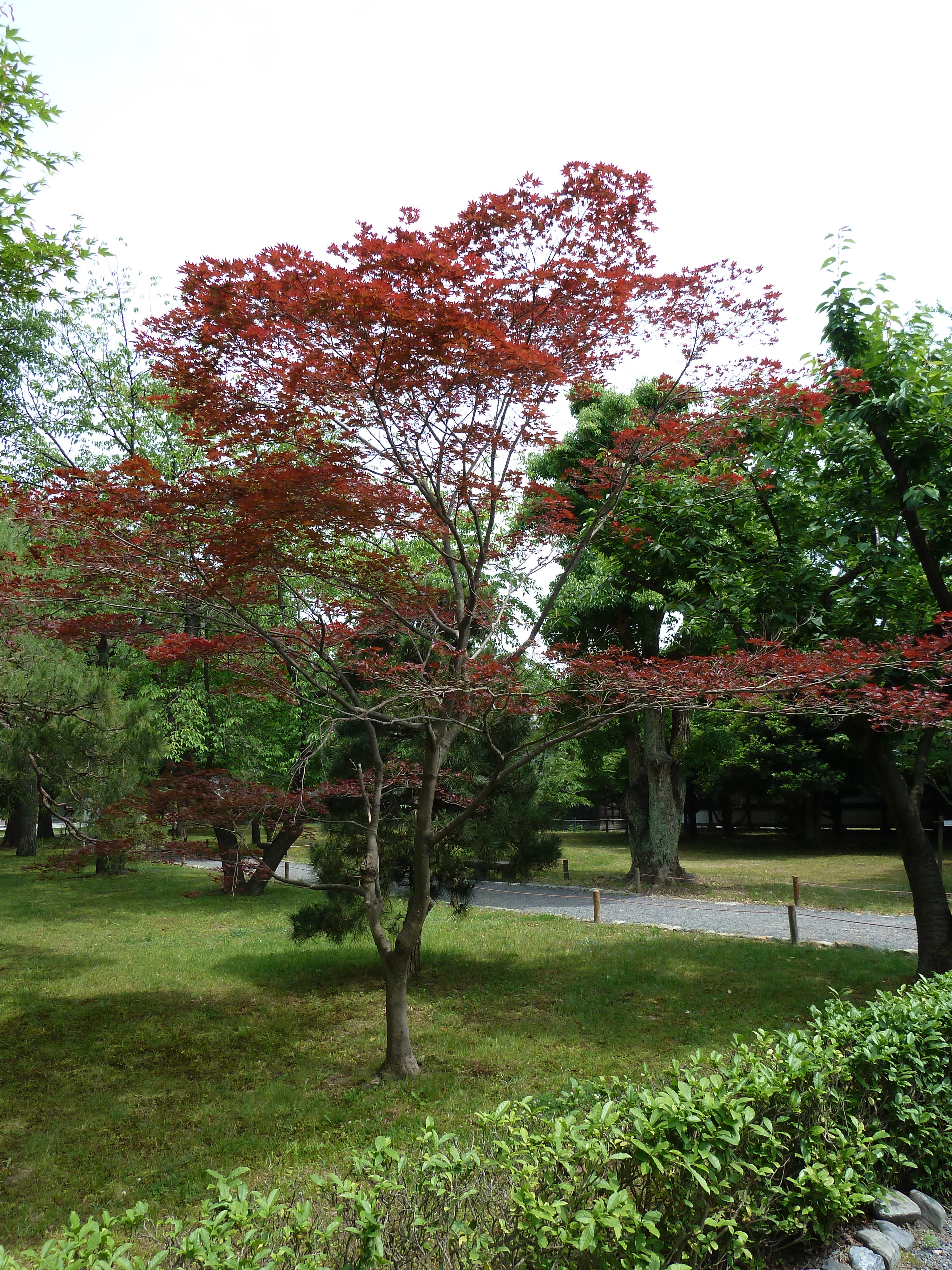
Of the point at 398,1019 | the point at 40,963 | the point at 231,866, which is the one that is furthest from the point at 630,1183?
the point at 40,963

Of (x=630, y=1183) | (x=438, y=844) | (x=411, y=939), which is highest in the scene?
(x=438, y=844)

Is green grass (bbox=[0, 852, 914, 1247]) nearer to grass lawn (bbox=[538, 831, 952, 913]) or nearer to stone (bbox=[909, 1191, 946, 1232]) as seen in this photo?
stone (bbox=[909, 1191, 946, 1232])

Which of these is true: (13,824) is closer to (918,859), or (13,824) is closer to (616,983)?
(616,983)

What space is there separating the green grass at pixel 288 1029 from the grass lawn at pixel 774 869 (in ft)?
12.1

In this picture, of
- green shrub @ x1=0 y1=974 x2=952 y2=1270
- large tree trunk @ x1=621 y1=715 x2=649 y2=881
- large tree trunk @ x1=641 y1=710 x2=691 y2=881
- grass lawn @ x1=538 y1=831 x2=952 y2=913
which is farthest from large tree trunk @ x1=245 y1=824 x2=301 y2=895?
green shrub @ x1=0 y1=974 x2=952 y2=1270

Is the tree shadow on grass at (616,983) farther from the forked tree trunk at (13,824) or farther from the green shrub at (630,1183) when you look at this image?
the forked tree trunk at (13,824)

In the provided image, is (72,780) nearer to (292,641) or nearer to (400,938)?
(292,641)

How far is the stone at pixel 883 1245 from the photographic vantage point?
11.1 ft

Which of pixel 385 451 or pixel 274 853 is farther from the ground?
pixel 385 451

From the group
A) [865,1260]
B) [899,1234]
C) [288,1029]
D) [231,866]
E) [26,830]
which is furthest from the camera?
[26,830]

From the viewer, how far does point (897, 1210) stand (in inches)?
146

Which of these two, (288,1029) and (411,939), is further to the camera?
(288,1029)

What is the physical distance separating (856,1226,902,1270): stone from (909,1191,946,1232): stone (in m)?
0.37

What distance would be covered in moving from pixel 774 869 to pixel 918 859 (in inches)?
675
